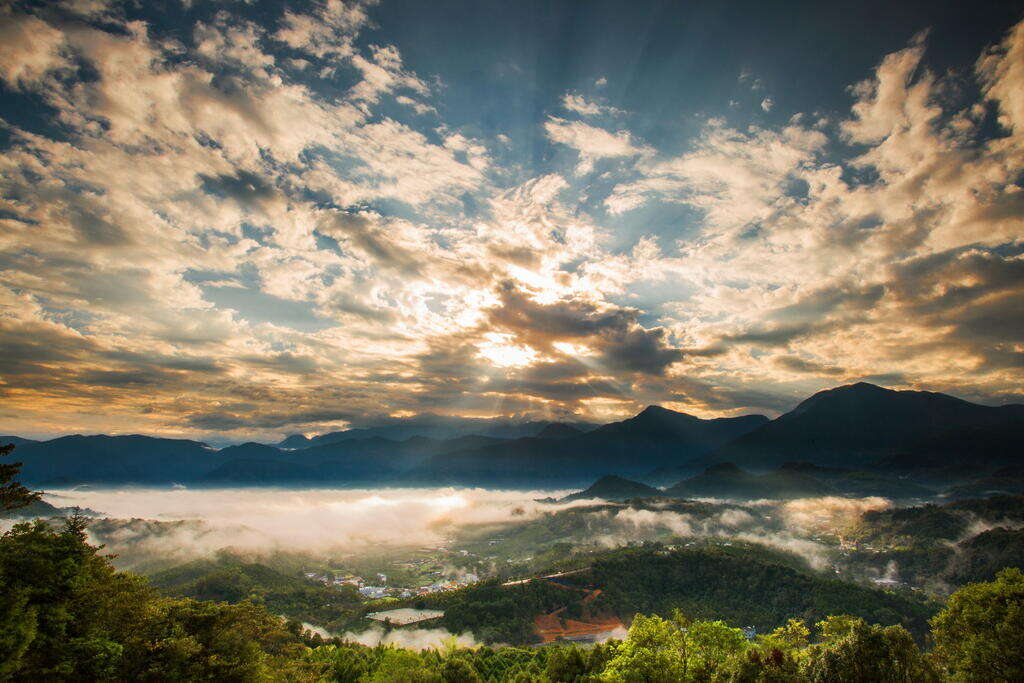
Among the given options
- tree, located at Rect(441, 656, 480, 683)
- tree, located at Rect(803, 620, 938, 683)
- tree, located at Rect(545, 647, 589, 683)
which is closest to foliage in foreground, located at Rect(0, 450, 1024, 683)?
tree, located at Rect(803, 620, 938, 683)

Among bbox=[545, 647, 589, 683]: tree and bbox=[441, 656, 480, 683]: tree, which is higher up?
bbox=[545, 647, 589, 683]: tree

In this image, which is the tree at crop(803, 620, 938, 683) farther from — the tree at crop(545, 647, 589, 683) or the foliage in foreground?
the tree at crop(545, 647, 589, 683)

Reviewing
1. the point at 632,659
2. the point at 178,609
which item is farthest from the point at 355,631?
the point at 632,659

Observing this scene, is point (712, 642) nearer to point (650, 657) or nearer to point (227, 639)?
point (650, 657)

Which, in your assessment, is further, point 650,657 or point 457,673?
point 457,673

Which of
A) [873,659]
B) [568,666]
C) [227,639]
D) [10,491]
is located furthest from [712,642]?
[10,491]

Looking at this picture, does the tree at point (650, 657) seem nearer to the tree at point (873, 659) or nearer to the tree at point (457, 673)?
the tree at point (873, 659)

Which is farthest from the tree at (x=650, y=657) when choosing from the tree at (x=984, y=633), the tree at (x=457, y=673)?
the tree at (x=457, y=673)
